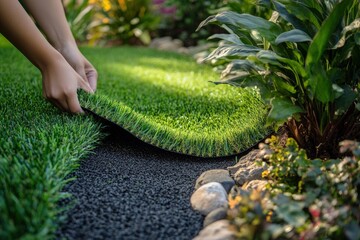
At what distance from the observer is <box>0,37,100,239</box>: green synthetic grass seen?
1.31 metres

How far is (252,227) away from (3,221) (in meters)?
0.66

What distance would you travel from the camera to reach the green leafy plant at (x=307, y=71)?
6.05ft

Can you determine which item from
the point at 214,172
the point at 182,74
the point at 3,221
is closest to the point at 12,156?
the point at 3,221

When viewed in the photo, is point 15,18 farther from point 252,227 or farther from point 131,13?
point 131,13

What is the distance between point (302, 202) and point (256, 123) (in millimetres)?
967

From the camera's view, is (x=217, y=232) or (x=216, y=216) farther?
(x=216, y=216)

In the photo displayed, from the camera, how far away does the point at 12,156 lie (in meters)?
1.71

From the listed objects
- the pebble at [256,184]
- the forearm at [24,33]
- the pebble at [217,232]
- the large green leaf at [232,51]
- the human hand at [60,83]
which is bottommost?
the pebble at [256,184]

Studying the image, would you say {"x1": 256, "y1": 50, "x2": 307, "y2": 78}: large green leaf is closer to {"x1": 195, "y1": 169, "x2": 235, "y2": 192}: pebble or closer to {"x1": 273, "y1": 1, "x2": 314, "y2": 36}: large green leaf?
{"x1": 273, "y1": 1, "x2": 314, "y2": 36}: large green leaf

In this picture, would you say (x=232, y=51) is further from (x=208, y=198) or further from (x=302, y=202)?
(x=302, y=202)

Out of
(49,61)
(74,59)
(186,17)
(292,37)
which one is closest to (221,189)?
(292,37)

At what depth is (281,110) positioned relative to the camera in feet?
6.14

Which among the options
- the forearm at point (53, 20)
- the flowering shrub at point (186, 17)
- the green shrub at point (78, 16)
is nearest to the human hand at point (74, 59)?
the forearm at point (53, 20)

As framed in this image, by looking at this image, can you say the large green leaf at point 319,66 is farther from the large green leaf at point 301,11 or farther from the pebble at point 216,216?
the pebble at point 216,216
